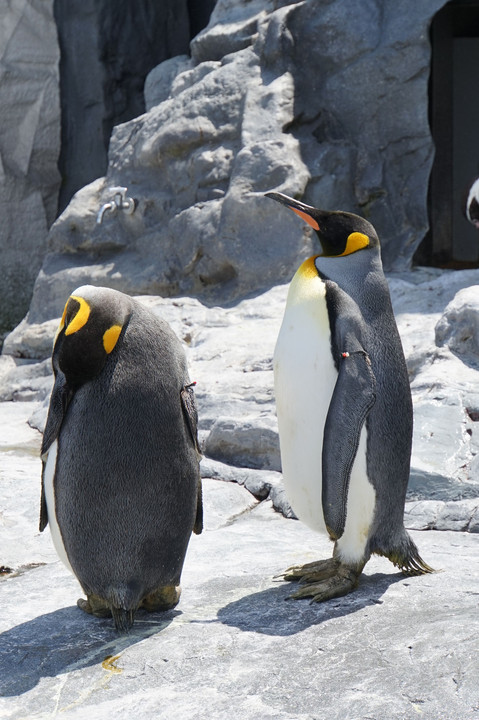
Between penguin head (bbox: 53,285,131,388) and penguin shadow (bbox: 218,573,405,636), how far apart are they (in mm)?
806

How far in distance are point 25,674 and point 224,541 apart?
4.07 feet

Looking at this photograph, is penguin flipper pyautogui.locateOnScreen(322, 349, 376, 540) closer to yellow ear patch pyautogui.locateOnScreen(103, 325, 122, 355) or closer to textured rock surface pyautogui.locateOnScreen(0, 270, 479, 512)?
yellow ear patch pyautogui.locateOnScreen(103, 325, 122, 355)

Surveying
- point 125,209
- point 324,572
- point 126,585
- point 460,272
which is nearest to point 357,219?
point 324,572

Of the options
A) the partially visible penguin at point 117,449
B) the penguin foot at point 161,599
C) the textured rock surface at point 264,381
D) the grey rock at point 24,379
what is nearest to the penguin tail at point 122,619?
the partially visible penguin at point 117,449

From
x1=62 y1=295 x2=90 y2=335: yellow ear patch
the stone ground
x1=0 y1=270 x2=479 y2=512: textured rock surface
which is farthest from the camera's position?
x1=0 y1=270 x2=479 y2=512: textured rock surface

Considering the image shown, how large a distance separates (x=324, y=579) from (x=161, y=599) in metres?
0.51

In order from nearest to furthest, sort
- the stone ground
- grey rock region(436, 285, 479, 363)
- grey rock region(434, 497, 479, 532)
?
the stone ground, grey rock region(434, 497, 479, 532), grey rock region(436, 285, 479, 363)

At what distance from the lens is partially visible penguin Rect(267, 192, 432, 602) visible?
2744mm

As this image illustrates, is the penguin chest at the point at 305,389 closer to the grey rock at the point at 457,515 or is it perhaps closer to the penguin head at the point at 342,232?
the penguin head at the point at 342,232

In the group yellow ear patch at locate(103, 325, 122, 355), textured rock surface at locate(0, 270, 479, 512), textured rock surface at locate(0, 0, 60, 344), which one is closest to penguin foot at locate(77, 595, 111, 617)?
yellow ear patch at locate(103, 325, 122, 355)

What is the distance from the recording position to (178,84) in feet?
24.1

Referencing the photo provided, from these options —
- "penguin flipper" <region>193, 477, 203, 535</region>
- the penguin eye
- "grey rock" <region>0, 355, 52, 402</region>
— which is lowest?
"grey rock" <region>0, 355, 52, 402</region>

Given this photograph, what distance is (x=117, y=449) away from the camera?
2.57 m

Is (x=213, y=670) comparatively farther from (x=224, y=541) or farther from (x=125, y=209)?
(x=125, y=209)
